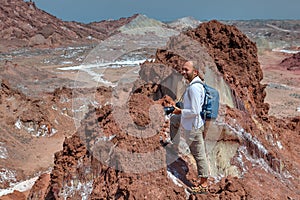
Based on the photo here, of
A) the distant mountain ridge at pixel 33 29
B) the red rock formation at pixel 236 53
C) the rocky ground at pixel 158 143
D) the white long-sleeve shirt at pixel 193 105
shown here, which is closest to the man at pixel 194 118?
the white long-sleeve shirt at pixel 193 105

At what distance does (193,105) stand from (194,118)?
0.54 feet

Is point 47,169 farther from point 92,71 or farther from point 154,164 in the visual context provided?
point 92,71

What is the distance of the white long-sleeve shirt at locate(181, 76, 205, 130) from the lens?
357 centimetres

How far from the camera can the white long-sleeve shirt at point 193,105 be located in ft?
11.7

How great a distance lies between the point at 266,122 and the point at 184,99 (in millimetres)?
3933

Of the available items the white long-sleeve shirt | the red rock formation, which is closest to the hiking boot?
the white long-sleeve shirt

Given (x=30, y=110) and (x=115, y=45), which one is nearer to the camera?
(x=30, y=110)

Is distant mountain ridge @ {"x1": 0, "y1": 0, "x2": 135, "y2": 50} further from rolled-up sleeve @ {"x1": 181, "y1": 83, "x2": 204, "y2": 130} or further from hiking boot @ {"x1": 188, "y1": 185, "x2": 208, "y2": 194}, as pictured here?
hiking boot @ {"x1": 188, "y1": 185, "x2": 208, "y2": 194}

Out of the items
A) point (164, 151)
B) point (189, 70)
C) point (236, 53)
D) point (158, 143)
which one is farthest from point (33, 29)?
point (189, 70)

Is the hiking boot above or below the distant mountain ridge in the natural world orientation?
below

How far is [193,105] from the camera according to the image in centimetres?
359

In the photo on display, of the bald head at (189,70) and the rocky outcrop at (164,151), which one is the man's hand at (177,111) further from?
the rocky outcrop at (164,151)

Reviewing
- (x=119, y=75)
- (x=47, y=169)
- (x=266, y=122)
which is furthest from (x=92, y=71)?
(x=266, y=122)

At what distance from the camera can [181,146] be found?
14.6ft
